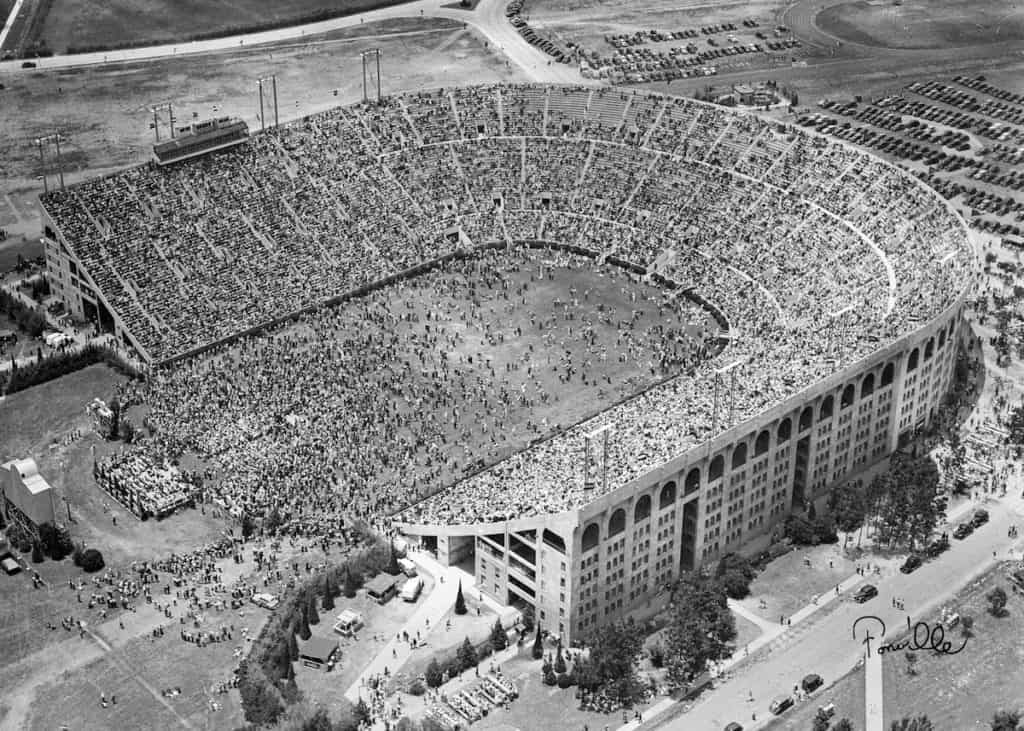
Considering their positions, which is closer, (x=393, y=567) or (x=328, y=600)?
(x=328, y=600)

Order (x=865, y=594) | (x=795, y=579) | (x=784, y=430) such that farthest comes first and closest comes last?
(x=784, y=430)
(x=795, y=579)
(x=865, y=594)

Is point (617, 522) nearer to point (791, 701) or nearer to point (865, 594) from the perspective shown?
point (791, 701)

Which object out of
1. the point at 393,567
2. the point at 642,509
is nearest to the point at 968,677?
the point at 642,509

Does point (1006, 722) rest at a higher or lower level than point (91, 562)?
lower

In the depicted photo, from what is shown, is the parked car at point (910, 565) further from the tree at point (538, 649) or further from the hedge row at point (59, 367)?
the hedge row at point (59, 367)

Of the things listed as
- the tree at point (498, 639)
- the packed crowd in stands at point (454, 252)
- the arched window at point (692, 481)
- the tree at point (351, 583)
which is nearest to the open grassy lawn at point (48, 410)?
the packed crowd in stands at point (454, 252)

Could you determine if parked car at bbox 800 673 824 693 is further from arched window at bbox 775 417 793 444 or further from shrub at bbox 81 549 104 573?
shrub at bbox 81 549 104 573

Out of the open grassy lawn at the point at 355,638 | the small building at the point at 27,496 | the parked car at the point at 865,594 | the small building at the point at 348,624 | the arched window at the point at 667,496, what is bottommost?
the parked car at the point at 865,594

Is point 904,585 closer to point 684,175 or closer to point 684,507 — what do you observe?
point 684,507
